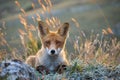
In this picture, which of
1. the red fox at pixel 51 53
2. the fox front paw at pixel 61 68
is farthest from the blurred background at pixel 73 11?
the fox front paw at pixel 61 68

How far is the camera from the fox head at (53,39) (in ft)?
32.1

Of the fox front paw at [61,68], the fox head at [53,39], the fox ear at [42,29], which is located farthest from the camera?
the fox ear at [42,29]

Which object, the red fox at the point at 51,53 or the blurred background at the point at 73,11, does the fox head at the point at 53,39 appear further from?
the blurred background at the point at 73,11

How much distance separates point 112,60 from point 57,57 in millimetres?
1553

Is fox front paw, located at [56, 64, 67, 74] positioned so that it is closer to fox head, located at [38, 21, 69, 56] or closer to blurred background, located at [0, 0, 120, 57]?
fox head, located at [38, 21, 69, 56]

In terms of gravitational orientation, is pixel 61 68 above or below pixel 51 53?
below

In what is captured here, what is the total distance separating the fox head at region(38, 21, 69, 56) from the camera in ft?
32.1

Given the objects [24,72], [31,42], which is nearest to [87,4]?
[31,42]

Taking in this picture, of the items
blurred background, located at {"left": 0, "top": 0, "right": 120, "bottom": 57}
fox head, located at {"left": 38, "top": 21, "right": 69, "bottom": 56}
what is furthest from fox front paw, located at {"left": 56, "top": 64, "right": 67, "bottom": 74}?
blurred background, located at {"left": 0, "top": 0, "right": 120, "bottom": 57}

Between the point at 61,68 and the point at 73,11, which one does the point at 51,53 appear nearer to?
Result: the point at 61,68

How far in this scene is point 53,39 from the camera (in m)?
9.96

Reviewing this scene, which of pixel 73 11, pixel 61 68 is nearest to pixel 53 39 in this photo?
pixel 61 68

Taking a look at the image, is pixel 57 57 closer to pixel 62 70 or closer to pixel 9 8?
pixel 62 70

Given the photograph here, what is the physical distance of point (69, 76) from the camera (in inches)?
357
